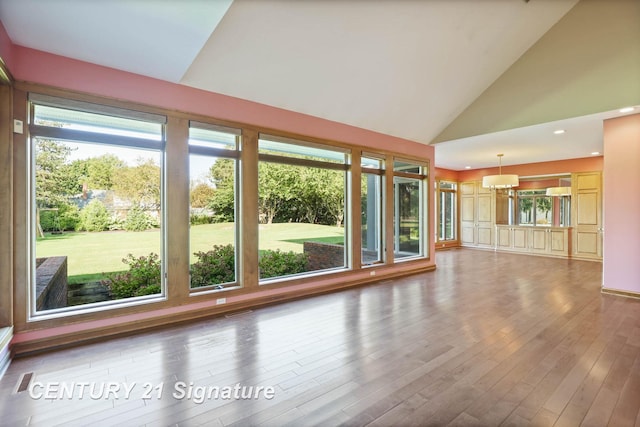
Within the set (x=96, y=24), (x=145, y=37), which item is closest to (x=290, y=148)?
(x=145, y=37)

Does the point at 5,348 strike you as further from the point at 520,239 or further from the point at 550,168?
the point at 550,168

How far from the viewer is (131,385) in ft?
7.62

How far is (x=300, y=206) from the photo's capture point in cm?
571

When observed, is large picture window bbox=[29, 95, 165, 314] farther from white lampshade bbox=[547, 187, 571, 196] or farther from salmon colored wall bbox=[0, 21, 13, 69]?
white lampshade bbox=[547, 187, 571, 196]

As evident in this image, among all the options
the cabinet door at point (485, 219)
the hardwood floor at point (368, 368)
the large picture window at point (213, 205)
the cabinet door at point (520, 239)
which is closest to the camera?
the hardwood floor at point (368, 368)

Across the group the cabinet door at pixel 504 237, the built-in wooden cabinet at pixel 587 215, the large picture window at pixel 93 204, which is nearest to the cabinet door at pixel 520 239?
the cabinet door at pixel 504 237

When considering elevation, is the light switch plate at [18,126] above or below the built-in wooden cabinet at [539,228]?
above

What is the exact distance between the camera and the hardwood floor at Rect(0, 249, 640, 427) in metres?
1.98

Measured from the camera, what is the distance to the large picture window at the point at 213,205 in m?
3.96

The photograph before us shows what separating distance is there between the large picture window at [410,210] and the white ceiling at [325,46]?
1.01 metres

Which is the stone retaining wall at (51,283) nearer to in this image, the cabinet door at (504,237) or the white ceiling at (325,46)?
the white ceiling at (325,46)

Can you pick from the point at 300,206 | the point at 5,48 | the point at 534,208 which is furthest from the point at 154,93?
the point at 534,208

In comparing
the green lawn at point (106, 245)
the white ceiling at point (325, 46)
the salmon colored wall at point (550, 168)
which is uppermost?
the white ceiling at point (325, 46)

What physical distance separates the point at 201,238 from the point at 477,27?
5065 mm
